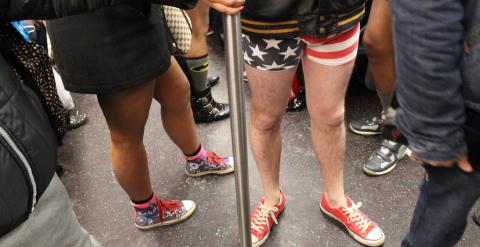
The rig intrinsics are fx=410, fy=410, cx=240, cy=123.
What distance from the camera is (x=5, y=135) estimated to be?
64cm

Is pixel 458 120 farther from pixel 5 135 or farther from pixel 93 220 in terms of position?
pixel 93 220

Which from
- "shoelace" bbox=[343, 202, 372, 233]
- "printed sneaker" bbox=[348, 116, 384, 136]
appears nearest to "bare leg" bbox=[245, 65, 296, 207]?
"shoelace" bbox=[343, 202, 372, 233]

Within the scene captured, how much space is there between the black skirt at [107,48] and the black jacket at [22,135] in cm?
21

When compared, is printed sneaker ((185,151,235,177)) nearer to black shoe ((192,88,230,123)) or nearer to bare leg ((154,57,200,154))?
bare leg ((154,57,200,154))

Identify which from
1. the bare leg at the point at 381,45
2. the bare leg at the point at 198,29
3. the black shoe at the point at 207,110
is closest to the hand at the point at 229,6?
the bare leg at the point at 381,45

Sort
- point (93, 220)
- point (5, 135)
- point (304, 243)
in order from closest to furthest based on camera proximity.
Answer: point (5, 135) → point (304, 243) → point (93, 220)

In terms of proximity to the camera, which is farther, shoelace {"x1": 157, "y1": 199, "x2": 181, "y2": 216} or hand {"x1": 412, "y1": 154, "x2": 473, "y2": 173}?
shoelace {"x1": 157, "y1": 199, "x2": 181, "y2": 216}

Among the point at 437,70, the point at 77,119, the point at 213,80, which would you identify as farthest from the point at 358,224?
the point at 77,119

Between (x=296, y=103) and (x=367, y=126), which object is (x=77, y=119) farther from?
(x=367, y=126)

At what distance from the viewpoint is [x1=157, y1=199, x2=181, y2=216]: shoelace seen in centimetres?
156

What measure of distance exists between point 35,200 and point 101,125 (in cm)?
154

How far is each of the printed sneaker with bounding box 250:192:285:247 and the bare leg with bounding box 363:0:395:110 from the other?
0.61 m

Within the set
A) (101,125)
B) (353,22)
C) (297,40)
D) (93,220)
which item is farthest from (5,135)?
(101,125)

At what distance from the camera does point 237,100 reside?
771mm
